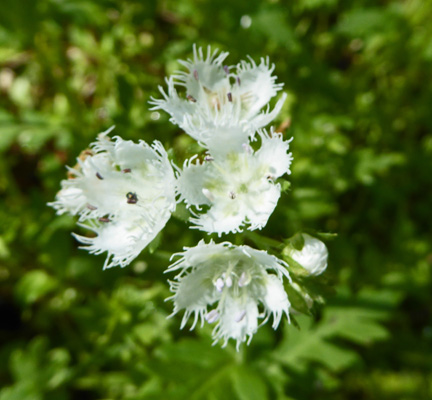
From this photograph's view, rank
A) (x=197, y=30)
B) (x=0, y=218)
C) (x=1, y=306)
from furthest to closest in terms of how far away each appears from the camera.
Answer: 1. (x=197, y=30)
2. (x=1, y=306)
3. (x=0, y=218)

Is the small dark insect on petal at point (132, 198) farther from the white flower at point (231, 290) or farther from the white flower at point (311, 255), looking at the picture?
the white flower at point (311, 255)

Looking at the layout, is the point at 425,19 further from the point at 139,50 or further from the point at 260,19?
the point at 139,50

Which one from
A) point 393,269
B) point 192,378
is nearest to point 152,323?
point 192,378

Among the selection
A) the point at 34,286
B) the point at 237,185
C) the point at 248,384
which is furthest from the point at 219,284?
the point at 34,286

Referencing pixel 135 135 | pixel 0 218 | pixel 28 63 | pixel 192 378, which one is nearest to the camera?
pixel 192 378

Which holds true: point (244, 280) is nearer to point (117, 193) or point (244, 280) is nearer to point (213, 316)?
point (213, 316)

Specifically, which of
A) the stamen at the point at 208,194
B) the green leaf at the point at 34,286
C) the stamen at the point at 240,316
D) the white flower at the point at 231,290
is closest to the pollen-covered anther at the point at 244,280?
the white flower at the point at 231,290

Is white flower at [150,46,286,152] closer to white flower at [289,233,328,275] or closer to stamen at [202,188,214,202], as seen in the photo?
stamen at [202,188,214,202]
